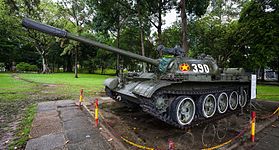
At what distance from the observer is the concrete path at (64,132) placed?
4594mm

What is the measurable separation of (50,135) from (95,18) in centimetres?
2027

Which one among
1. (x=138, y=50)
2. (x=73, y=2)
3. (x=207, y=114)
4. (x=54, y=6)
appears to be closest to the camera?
(x=207, y=114)

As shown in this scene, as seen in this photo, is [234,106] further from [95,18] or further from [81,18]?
[81,18]

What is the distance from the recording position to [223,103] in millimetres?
7988

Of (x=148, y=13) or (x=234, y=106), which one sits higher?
(x=148, y=13)

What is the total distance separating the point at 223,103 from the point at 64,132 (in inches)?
232

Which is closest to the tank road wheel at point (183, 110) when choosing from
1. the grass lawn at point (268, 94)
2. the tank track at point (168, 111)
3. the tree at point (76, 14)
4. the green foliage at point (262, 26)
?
the tank track at point (168, 111)

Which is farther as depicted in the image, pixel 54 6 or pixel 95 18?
pixel 54 6

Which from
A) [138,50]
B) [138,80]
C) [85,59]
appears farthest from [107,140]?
[85,59]

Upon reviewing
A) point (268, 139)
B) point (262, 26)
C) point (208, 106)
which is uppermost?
point (262, 26)

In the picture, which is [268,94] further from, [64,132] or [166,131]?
[64,132]

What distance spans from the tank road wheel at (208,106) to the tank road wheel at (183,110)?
46 cm

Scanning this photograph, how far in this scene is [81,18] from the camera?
88.0 ft

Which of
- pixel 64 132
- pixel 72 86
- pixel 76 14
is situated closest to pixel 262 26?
pixel 64 132
